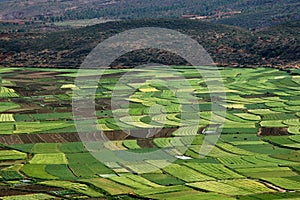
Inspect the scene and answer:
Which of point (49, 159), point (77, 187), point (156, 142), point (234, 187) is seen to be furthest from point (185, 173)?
point (49, 159)

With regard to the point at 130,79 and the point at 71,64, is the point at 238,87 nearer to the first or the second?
the point at 130,79

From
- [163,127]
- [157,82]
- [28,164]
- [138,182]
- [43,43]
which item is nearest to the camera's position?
[138,182]

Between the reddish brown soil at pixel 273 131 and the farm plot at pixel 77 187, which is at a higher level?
the reddish brown soil at pixel 273 131

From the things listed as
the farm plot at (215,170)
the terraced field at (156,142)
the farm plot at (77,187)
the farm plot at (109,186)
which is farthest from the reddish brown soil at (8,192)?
the farm plot at (215,170)

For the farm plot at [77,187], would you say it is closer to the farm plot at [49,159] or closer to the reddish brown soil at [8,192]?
the reddish brown soil at [8,192]

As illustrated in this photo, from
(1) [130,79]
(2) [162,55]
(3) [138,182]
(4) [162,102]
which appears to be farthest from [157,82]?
(3) [138,182]
